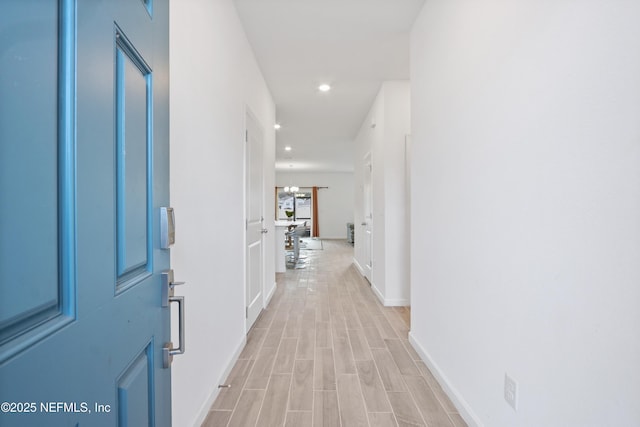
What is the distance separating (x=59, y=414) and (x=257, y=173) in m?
3.00

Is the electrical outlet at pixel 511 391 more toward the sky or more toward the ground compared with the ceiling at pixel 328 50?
more toward the ground

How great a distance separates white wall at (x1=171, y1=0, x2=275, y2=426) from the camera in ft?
4.69

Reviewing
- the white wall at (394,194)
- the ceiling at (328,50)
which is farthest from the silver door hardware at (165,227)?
the white wall at (394,194)

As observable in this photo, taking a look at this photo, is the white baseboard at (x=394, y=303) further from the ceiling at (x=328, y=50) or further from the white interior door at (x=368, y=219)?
the ceiling at (x=328, y=50)

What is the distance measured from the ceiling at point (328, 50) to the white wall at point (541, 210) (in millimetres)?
757

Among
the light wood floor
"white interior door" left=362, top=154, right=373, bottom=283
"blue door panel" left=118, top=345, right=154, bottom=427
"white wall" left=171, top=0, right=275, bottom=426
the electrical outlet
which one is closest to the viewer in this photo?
"blue door panel" left=118, top=345, right=154, bottom=427

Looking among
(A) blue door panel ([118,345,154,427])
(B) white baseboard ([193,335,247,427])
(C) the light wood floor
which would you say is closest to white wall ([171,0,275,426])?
(B) white baseboard ([193,335,247,427])

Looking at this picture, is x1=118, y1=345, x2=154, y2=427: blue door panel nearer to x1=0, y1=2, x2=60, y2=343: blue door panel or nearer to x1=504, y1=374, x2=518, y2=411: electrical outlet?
x1=0, y1=2, x2=60, y2=343: blue door panel

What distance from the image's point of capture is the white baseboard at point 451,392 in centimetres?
160

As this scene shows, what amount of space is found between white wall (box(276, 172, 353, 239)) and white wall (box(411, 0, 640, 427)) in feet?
34.7

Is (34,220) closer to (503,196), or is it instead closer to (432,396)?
(503,196)

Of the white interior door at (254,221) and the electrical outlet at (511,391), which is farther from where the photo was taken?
the white interior door at (254,221)

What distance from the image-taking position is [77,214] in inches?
19.1

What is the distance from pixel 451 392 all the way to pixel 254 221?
7.01 feet
